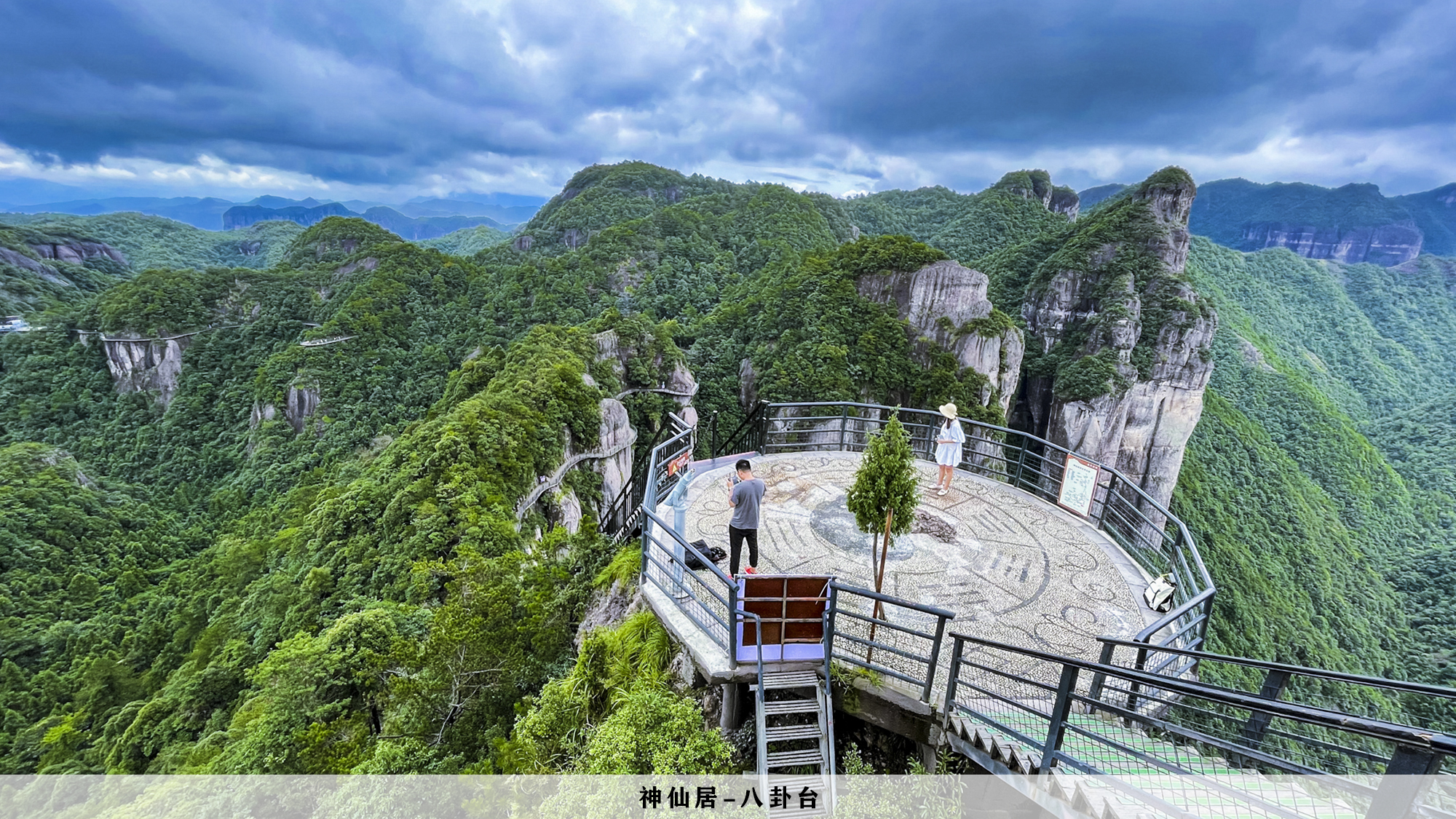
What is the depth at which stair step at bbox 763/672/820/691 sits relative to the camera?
14.9 feet

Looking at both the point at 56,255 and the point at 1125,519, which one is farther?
the point at 56,255

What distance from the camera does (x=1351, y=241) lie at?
6245 inches

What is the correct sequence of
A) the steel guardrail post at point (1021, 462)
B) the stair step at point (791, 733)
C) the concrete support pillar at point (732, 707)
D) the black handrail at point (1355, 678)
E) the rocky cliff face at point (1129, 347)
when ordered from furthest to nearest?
the rocky cliff face at point (1129, 347) < the steel guardrail post at point (1021, 462) < the concrete support pillar at point (732, 707) < the stair step at point (791, 733) < the black handrail at point (1355, 678)

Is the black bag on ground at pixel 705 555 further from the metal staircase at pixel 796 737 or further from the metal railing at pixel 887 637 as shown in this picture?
the metal staircase at pixel 796 737

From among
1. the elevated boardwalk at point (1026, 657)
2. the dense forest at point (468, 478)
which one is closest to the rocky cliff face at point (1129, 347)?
the dense forest at point (468, 478)

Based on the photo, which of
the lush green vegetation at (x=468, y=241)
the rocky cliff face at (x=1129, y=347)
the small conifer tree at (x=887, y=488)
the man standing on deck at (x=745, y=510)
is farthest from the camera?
the lush green vegetation at (x=468, y=241)

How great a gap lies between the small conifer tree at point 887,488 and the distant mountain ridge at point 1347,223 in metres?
217

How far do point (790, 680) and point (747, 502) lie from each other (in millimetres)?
1799

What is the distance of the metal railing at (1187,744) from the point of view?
7.93 feet

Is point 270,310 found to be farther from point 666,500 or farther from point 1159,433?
point 1159,433

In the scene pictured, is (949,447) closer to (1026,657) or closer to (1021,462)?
(1021,462)

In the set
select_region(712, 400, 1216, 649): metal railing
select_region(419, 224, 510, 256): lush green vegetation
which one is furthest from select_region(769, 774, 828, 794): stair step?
select_region(419, 224, 510, 256): lush green vegetation

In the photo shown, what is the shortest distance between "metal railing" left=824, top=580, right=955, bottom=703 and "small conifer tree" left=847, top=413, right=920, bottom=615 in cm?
33

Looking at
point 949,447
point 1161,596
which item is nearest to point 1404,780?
point 1161,596
